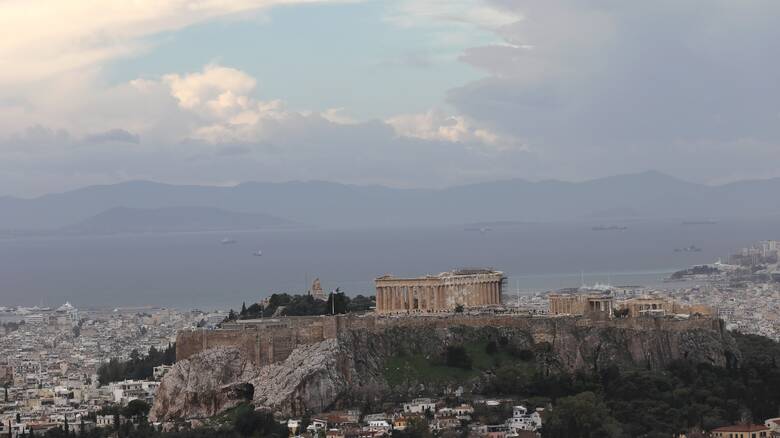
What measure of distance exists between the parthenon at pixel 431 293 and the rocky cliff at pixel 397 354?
5149mm

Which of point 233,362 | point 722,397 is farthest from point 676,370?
point 233,362

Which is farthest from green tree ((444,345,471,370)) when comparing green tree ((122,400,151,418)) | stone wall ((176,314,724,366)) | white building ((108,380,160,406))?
white building ((108,380,160,406))

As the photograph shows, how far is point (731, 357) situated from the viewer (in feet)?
273

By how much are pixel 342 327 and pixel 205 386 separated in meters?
6.99

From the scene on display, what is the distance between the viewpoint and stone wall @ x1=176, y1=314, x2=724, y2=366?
8244 cm

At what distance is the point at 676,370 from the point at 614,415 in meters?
7.00

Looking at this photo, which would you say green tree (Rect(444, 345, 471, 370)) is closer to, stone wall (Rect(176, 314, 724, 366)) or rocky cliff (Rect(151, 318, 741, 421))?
rocky cliff (Rect(151, 318, 741, 421))

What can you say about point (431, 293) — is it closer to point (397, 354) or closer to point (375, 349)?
point (397, 354)

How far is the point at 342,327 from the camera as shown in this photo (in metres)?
82.4

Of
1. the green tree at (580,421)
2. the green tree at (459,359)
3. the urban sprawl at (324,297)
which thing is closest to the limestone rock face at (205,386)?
the urban sprawl at (324,297)

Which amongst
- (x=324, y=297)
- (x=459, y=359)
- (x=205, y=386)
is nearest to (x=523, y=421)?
(x=459, y=359)

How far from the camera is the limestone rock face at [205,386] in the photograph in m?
81.2

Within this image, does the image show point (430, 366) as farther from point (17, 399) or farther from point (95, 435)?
point (17, 399)

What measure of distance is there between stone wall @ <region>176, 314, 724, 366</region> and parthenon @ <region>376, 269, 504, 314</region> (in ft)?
12.8
